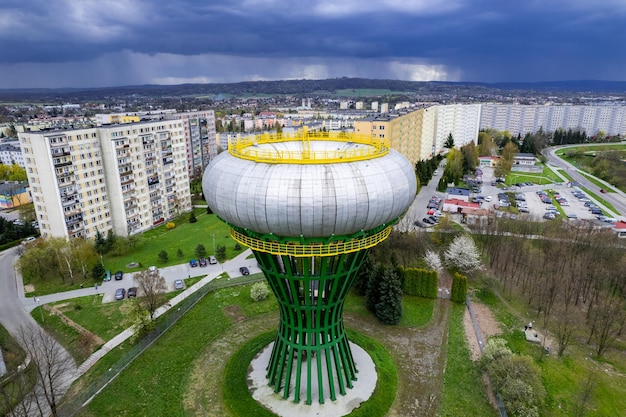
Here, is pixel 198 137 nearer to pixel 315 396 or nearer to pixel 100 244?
pixel 100 244

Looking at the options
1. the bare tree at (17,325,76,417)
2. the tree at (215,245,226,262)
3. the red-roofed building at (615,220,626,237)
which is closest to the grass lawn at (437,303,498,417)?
the bare tree at (17,325,76,417)

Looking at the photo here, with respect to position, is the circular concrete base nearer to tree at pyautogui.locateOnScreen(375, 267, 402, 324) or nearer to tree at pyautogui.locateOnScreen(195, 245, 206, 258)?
tree at pyautogui.locateOnScreen(375, 267, 402, 324)

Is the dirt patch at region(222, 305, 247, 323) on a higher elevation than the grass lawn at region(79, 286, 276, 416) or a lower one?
lower

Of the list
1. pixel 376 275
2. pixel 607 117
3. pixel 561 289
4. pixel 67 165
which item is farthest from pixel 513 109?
pixel 67 165

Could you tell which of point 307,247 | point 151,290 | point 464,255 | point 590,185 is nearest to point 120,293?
point 151,290

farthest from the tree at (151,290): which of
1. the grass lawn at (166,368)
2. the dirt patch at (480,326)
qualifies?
the dirt patch at (480,326)

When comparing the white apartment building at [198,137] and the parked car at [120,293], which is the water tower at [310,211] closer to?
the parked car at [120,293]

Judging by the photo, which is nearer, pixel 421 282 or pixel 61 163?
pixel 421 282
